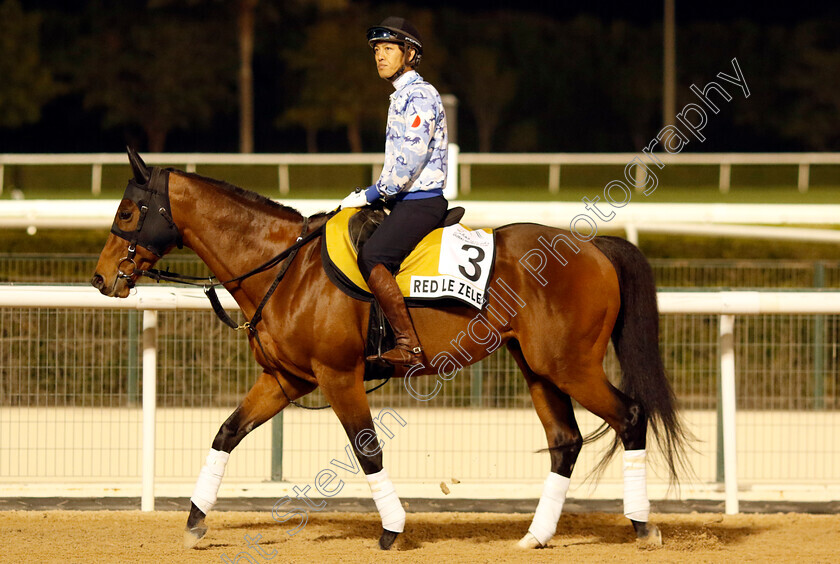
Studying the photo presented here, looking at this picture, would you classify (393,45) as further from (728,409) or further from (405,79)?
(728,409)

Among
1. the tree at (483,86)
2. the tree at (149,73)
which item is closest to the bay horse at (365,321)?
the tree at (149,73)

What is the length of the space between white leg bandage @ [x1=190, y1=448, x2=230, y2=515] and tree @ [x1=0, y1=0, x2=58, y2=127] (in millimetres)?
26005

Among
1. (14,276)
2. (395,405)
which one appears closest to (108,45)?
(14,276)

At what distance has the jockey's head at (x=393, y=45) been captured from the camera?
4941mm

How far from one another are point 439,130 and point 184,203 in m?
1.13

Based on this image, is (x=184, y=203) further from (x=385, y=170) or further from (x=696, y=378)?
(x=696, y=378)

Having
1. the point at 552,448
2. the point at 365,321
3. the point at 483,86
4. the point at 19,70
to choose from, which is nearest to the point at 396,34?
the point at 365,321

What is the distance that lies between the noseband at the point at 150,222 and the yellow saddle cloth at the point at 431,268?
0.68 meters

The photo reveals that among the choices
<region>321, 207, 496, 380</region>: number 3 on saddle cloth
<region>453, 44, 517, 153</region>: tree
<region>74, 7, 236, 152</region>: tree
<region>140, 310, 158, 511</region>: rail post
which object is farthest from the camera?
<region>453, 44, 517, 153</region>: tree

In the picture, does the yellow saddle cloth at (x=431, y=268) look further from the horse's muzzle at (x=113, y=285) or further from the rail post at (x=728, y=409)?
the rail post at (x=728, y=409)

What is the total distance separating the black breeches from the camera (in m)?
4.80

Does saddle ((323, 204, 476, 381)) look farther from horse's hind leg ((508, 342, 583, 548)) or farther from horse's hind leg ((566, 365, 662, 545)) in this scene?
horse's hind leg ((566, 365, 662, 545))

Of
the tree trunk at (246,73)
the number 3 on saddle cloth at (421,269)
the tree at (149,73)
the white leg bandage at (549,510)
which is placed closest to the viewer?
the number 3 on saddle cloth at (421,269)

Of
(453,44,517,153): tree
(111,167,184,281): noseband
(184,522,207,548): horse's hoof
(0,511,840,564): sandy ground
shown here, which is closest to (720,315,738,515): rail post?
(0,511,840,564): sandy ground
